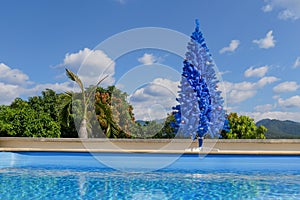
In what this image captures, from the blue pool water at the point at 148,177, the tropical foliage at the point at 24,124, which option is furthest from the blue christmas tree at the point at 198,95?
the tropical foliage at the point at 24,124

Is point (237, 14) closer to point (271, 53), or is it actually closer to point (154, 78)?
point (271, 53)

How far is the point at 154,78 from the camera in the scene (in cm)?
1070

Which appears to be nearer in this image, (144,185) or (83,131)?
(144,185)

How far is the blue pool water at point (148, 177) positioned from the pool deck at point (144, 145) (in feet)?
2.68

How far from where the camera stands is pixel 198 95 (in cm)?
1248

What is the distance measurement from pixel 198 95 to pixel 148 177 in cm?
595

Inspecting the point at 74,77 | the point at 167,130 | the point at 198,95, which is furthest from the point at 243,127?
the point at 74,77

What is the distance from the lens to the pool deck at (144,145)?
1079cm

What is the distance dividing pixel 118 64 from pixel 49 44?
184 inches

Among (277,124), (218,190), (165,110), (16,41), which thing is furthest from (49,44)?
(277,124)

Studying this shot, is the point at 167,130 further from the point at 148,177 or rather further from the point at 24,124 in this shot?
the point at 148,177

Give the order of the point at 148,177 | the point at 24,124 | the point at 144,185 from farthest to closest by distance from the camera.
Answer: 1. the point at 24,124
2. the point at 148,177
3. the point at 144,185

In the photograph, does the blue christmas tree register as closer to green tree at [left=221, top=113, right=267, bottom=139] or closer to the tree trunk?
the tree trunk

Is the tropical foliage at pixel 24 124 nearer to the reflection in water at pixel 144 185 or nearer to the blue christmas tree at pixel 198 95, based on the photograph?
the reflection in water at pixel 144 185
